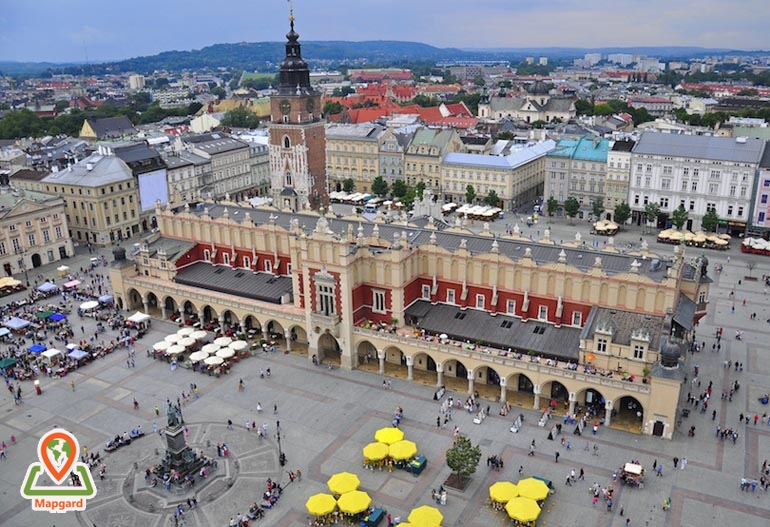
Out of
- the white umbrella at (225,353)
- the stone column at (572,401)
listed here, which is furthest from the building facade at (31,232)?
the stone column at (572,401)

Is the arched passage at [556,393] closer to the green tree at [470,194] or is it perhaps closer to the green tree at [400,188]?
the green tree at [470,194]

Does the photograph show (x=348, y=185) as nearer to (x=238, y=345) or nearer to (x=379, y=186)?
(x=379, y=186)

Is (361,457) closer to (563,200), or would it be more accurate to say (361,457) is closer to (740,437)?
(740,437)

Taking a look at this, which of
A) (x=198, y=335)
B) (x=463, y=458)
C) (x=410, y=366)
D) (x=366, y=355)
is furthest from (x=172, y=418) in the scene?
(x=366, y=355)

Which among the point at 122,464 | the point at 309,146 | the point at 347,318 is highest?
the point at 309,146

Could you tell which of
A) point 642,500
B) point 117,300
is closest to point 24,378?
point 117,300

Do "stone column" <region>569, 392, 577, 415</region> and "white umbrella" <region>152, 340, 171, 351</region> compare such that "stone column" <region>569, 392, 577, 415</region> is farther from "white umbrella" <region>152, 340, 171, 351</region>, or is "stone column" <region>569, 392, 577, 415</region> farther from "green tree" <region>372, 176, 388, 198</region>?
"green tree" <region>372, 176, 388, 198</region>
